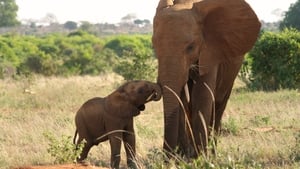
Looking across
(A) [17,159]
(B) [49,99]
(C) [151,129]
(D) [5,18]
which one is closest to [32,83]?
(B) [49,99]

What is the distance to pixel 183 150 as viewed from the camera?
29.3ft

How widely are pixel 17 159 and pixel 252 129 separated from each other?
4.28 m

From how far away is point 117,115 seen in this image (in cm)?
877

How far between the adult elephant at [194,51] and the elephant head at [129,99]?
0.39 m

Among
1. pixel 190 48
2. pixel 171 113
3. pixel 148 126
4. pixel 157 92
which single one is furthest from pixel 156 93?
pixel 148 126

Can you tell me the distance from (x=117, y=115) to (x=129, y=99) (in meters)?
0.25

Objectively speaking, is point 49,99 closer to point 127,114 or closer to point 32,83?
point 32,83

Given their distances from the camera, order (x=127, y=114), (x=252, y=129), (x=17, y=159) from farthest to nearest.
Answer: (x=252, y=129), (x=17, y=159), (x=127, y=114)

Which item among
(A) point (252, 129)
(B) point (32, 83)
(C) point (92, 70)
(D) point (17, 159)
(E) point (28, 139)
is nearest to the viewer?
(D) point (17, 159)

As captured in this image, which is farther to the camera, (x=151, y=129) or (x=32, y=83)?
(x=32, y=83)

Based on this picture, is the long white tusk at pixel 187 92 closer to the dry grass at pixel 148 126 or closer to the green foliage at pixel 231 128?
the dry grass at pixel 148 126

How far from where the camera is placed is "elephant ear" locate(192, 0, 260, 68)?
877 centimetres

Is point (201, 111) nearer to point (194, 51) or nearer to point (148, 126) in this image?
point (194, 51)

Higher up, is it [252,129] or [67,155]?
[67,155]
